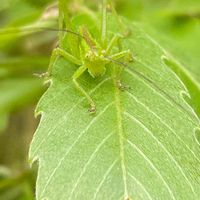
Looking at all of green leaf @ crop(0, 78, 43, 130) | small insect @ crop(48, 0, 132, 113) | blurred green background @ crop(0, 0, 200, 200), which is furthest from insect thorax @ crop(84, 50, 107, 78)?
green leaf @ crop(0, 78, 43, 130)

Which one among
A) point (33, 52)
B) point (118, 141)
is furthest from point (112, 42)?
point (33, 52)

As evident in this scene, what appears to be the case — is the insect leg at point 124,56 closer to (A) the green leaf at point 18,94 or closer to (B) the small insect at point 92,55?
(B) the small insect at point 92,55

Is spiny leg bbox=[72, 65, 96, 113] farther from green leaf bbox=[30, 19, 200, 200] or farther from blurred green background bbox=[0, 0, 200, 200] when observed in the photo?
blurred green background bbox=[0, 0, 200, 200]

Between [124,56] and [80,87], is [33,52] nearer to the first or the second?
[124,56]

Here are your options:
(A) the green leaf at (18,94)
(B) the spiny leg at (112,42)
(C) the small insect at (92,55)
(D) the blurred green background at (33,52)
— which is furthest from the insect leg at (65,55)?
(A) the green leaf at (18,94)

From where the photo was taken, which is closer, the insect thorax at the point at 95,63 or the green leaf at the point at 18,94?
the insect thorax at the point at 95,63
